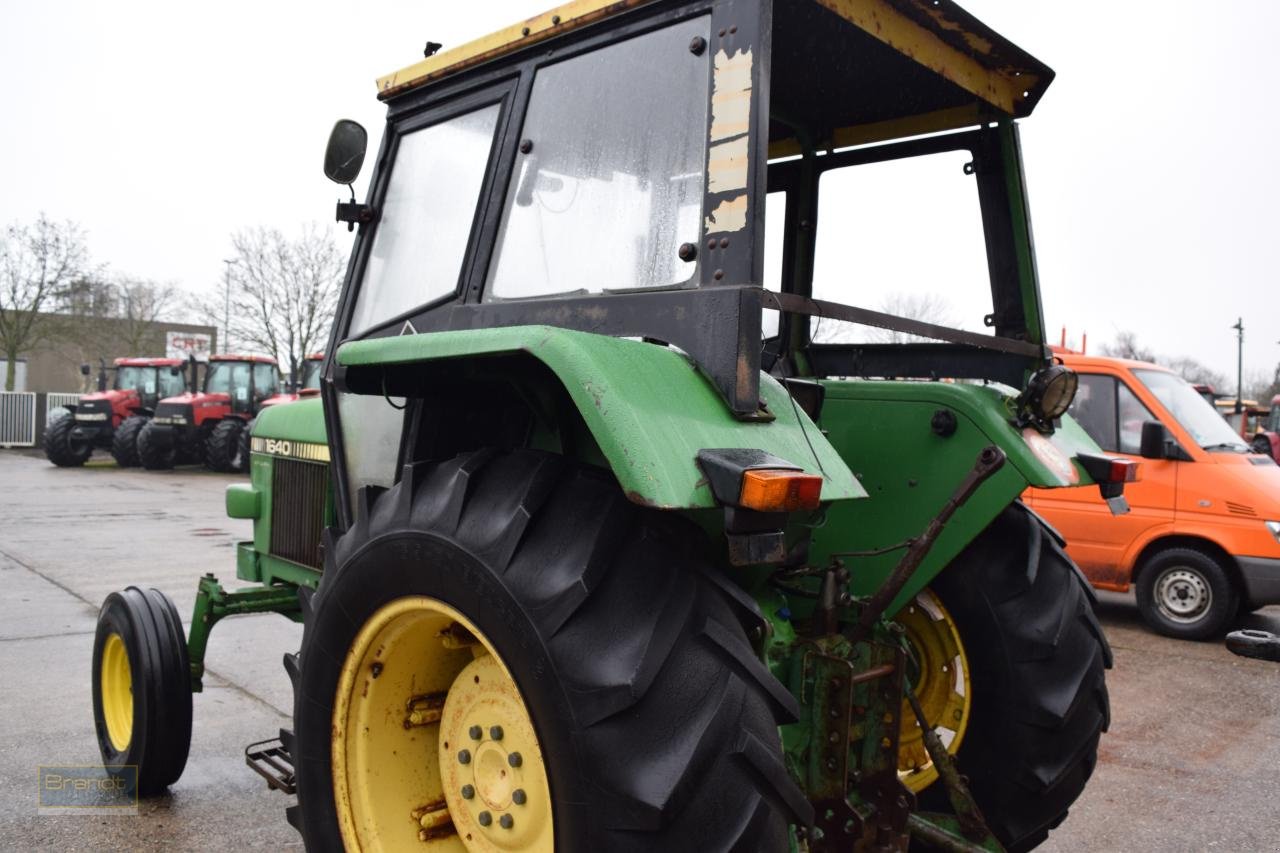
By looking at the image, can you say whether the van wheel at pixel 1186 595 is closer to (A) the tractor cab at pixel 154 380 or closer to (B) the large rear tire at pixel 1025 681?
(B) the large rear tire at pixel 1025 681

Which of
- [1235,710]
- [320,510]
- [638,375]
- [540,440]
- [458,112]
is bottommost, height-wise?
[1235,710]

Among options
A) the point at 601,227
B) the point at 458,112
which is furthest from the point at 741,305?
the point at 458,112

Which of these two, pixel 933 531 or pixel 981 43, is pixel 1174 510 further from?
pixel 933 531

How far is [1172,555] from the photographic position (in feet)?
23.9

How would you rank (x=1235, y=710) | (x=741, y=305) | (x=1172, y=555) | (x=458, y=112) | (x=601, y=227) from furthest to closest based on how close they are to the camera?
(x=1172, y=555), (x=1235, y=710), (x=458, y=112), (x=601, y=227), (x=741, y=305)

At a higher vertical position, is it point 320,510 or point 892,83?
point 892,83

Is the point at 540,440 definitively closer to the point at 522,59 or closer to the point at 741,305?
the point at 741,305

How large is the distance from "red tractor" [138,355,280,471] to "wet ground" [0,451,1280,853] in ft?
36.8

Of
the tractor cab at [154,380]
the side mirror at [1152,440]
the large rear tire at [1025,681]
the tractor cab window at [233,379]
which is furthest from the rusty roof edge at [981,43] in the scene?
the tractor cab at [154,380]

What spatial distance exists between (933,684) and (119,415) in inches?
940

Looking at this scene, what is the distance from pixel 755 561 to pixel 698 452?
Result: 0.67ft

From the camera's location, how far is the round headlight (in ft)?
9.19

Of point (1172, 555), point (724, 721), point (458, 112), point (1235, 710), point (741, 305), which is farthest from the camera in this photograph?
point (1172, 555)

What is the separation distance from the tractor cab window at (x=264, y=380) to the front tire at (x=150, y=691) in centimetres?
1868
